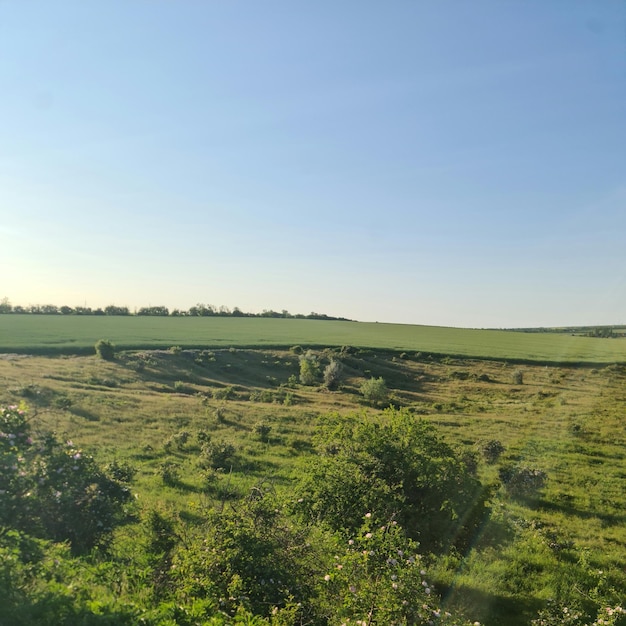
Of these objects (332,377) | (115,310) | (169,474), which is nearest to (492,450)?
(169,474)

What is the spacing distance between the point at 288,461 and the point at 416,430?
43.7 ft

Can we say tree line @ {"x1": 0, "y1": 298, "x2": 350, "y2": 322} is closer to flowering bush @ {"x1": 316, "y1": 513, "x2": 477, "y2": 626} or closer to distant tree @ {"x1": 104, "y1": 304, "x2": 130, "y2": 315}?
distant tree @ {"x1": 104, "y1": 304, "x2": 130, "y2": 315}

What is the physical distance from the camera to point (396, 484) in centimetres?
1248

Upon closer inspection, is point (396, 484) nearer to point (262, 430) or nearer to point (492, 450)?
point (492, 450)

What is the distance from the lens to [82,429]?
28188 millimetres

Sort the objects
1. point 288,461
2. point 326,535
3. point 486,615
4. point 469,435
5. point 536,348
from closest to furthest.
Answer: point 326,535 → point 486,615 → point 288,461 → point 469,435 → point 536,348

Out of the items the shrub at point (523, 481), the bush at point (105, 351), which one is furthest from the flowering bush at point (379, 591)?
the bush at point (105, 351)

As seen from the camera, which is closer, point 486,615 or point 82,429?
point 486,615

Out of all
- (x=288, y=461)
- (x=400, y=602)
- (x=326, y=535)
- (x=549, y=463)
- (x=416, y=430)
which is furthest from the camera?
(x=549, y=463)

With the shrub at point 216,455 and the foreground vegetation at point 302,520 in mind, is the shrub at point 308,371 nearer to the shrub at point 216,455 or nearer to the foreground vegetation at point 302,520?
the foreground vegetation at point 302,520

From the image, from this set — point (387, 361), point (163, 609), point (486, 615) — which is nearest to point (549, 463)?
point (486, 615)

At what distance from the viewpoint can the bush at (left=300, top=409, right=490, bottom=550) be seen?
11.9m

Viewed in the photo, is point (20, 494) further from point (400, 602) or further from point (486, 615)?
point (486, 615)

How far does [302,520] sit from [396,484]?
2.80 m
